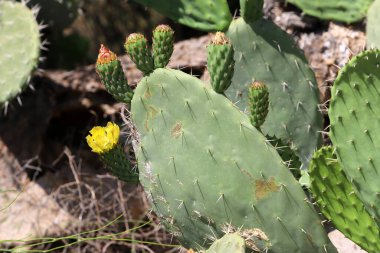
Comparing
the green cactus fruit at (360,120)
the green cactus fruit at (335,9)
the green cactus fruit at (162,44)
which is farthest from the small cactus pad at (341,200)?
the green cactus fruit at (335,9)

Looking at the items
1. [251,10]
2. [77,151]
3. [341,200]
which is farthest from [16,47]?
[341,200]

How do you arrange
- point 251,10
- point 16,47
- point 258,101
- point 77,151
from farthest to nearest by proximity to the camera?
point 77,151, point 16,47, point 251,10, point 258,101

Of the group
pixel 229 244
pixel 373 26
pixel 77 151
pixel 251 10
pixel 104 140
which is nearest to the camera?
pixel 229 244

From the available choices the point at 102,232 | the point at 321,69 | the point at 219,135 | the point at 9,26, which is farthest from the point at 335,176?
the point at 9,26

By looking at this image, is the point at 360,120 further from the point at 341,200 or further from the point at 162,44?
the point at 162,44

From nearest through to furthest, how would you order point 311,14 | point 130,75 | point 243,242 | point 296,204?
point 243,242 < point 296,204 < point 311,14 < point 130,75

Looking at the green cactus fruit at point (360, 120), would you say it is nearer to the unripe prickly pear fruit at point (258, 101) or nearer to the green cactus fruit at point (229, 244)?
the unripe prickly pear fruit at point (258, 101)

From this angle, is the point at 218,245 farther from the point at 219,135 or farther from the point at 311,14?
the point at 311,14
